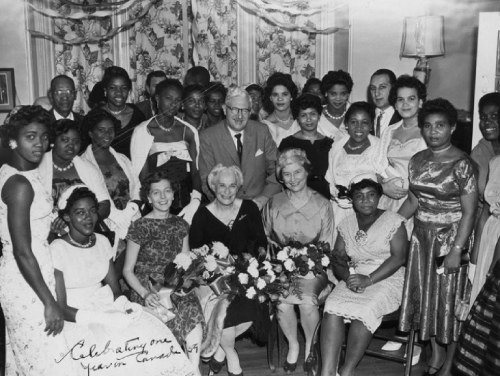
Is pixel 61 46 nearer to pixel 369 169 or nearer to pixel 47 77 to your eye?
pixel 47 77

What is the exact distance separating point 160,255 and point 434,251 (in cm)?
167

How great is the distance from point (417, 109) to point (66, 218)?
8.28ft

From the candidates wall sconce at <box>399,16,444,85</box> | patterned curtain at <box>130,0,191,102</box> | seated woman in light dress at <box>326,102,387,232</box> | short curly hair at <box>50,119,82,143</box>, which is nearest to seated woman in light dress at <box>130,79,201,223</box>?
short curly hair at <box>50,119,82,143</box>

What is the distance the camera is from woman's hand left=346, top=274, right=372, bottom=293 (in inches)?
164

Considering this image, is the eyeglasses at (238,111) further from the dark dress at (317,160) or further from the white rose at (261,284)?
the white rose at (261,284)

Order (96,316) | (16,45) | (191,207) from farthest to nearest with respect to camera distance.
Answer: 1. (16,45)
2. (191,207)
3. (96,316)

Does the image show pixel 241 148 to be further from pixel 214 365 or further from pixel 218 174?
pixel 214 365

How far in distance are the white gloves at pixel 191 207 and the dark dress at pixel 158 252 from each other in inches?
17.6

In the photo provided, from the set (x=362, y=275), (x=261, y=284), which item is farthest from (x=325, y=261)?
(x=261, y=284)

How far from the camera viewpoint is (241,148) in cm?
489

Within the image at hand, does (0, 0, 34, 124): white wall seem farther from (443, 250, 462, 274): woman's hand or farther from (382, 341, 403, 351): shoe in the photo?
(443, 250, 462, 274): woman's hand

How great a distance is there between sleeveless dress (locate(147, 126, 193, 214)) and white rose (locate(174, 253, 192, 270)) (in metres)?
0.81

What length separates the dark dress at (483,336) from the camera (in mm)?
3447

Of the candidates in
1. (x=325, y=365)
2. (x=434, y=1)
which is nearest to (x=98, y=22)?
(x=434, y=1)
